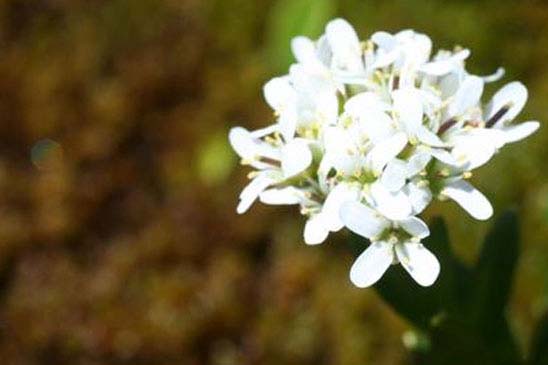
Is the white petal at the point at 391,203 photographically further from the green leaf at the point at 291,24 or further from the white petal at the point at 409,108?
the green leaf at the point at 291,24

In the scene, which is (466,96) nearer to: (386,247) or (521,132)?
(521,132)

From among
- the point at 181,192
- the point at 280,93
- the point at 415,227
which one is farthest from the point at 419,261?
the point at 181,192

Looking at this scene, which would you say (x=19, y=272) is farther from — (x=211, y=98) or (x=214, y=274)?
(x=211, y=98)

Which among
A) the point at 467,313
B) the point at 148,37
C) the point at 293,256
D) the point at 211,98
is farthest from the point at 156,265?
the point at 467,313

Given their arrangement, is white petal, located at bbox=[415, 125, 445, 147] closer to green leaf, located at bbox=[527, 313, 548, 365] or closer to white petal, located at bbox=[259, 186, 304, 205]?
white petal, located at bbox=[259, 186, 304, 205]

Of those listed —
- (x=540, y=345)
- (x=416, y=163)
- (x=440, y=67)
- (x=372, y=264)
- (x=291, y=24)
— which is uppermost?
(x=291, y=24)
